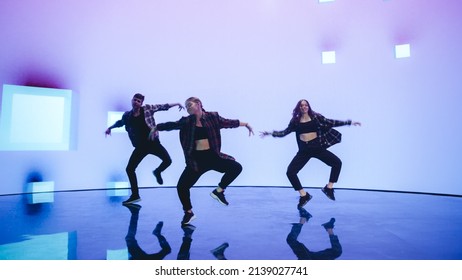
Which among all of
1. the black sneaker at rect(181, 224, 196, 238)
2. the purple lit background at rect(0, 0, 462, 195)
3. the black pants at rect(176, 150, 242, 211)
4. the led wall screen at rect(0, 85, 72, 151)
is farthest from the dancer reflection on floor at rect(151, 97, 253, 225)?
the led wall screen at rect(0, 85, 72, 151)

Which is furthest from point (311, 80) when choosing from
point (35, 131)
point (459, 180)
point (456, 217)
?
point (35, 131)

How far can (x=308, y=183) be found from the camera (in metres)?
6.88

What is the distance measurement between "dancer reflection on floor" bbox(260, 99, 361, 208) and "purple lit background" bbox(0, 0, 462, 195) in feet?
7.86

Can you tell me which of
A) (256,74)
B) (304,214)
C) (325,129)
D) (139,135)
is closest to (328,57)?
(256,74)

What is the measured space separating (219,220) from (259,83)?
13.9 ft

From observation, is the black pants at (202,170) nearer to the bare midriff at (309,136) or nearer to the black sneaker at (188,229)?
the black sneaker at (188,229)

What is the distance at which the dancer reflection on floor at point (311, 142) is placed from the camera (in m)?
4.19

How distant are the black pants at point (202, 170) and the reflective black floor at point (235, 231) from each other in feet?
1.03

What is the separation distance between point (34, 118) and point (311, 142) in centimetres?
519

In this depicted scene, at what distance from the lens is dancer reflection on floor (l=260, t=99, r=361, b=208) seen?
13.7ft

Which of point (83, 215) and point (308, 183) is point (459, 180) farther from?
point (83, 215)

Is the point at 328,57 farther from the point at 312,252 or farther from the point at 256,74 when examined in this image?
the point at 312,252

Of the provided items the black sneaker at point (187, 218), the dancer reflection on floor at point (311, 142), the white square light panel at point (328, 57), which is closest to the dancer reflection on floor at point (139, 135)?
the black sneaker at point (187, 218)
